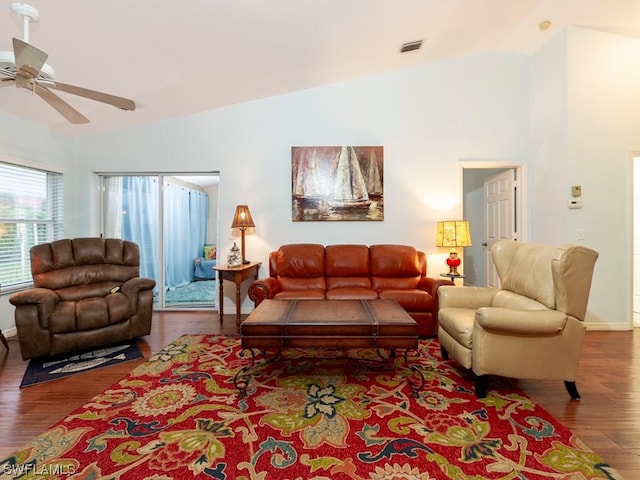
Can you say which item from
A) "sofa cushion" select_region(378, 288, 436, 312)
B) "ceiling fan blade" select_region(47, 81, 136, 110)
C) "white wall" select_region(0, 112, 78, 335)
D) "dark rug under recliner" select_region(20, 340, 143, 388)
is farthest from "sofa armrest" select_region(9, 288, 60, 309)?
"sofa cushion" select_region(378, 288, 436, 312)

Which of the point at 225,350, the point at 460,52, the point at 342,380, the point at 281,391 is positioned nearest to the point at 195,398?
the point at 281,391

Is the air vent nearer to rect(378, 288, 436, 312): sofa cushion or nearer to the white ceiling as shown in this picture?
the white ceiling

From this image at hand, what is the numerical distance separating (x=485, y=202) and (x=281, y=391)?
474 cm

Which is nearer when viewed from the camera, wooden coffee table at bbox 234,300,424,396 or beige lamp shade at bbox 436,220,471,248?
wooden coffee table at bbox 234,300,424,396

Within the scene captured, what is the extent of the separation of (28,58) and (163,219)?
2925mm

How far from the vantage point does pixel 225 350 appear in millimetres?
2916

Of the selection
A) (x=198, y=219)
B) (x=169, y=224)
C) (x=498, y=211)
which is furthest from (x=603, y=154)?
(x=169, y=224)

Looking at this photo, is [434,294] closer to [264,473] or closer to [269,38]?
[264,473]

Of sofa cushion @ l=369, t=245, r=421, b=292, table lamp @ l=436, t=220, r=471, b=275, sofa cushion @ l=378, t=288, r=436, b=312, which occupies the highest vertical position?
table lamp @ l=436, t=220, r=471, b=275

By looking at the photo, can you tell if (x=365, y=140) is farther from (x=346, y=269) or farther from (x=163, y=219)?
(x=163, y=219)

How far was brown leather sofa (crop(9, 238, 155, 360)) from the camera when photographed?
2625mm

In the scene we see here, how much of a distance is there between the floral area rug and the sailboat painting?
225 cm

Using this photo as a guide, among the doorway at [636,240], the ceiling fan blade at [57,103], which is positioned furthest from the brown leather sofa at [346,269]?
the doorway at [636,240]

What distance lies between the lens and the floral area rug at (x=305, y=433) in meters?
1.45
